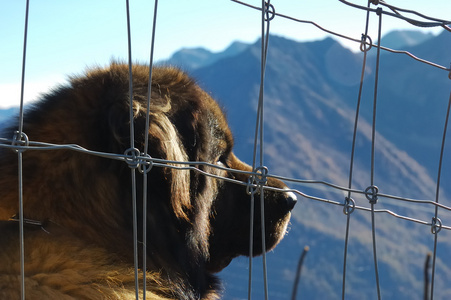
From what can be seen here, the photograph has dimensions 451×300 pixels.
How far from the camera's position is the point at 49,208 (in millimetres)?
1833

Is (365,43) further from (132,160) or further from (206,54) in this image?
(206,54)

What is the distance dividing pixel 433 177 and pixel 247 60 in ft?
74.4

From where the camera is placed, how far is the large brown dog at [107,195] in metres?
1.69

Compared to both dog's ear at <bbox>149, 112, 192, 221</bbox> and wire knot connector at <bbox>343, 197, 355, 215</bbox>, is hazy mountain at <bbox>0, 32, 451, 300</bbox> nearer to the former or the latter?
dog's ear at <bbox>149, 112, 192, 221</bbox>

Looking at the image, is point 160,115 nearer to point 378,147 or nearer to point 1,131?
point 1,131

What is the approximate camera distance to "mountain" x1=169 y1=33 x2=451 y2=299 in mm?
45531

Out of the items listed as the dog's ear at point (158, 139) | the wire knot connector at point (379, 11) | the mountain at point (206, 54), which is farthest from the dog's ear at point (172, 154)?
the mountain at point (206, 54)

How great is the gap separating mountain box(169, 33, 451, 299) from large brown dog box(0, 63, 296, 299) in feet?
128

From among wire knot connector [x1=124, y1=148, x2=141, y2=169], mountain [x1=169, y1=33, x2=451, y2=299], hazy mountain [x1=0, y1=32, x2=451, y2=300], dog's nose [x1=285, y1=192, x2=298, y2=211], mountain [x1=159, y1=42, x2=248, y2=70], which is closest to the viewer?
wire knot connector [x1=124, y1=148, x2=141, y2=169]

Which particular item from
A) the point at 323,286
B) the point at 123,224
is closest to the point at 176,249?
the point at 123,224

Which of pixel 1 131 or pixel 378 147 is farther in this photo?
pixel 378 147

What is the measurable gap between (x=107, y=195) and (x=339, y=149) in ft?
188

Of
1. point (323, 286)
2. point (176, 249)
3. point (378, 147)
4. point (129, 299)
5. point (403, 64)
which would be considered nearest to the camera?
point (129, 299)

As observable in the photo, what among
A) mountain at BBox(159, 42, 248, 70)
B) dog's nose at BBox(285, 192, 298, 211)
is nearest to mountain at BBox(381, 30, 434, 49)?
mountain at BBox(159, 42, 248, 70)
